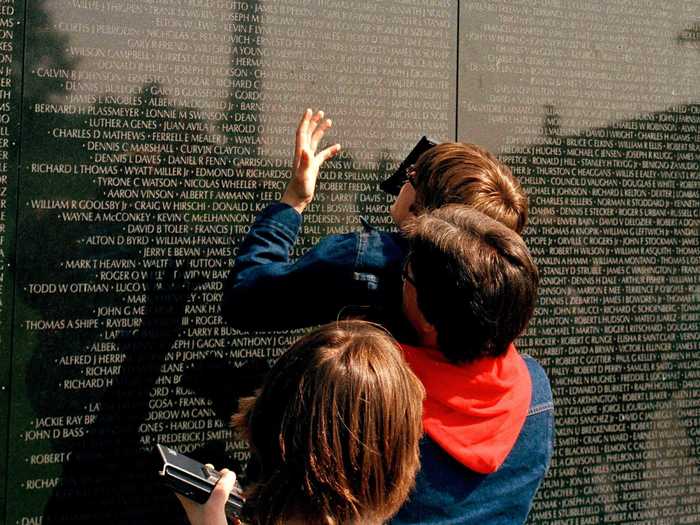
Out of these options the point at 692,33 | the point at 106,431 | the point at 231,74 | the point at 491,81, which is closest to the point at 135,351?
the point at 106,431

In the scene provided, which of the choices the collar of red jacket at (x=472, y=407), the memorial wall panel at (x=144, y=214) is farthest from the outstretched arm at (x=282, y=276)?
the memorial wall panel at (x=144, y=214)

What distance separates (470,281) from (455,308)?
8 cm

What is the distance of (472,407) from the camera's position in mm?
1569

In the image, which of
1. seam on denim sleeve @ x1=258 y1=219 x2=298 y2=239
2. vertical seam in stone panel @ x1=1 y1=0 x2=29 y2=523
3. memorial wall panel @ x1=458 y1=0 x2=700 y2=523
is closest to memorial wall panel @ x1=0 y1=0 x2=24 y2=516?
vertical seam in stone panel @ x1=1 y1=0 x2=29 y2=523

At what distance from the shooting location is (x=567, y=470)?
339cm

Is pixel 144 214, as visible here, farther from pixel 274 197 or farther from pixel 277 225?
pixel 277 225

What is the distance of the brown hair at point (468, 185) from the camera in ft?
5.94

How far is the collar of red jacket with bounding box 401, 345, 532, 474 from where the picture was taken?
155cm

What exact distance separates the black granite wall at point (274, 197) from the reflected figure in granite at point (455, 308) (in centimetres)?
100

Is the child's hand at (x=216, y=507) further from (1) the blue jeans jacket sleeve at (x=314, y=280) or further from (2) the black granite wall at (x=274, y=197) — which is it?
(2) the black granite wall at (x=274, y=197)

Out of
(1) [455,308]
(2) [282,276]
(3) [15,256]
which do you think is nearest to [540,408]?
(1) [455,308]

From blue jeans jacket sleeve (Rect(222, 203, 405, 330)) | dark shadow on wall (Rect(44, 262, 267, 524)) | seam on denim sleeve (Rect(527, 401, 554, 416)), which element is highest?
blue jeans jacket sleeve (Rect(222, 203, 405, 330))

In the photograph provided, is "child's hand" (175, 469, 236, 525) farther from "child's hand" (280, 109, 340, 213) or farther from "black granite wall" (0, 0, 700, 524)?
"black granite wall" (0, 0, 700, 524)

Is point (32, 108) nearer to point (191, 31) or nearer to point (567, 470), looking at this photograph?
point (191, 31)
